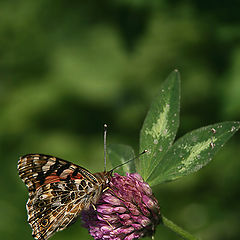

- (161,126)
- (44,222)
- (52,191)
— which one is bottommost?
(44,222)

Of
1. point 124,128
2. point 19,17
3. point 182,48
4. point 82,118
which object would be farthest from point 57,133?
point 182,48

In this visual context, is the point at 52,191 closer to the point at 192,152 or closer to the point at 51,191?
the point at 51,191

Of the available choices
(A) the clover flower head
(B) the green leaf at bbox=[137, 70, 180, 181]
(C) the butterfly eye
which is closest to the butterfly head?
(A) the clover flower head

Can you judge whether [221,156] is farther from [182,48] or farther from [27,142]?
[27,142]

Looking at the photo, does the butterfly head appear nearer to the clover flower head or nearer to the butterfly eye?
the clover flower head

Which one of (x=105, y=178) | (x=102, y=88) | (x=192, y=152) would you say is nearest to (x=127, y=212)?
(x=105, y=178)
